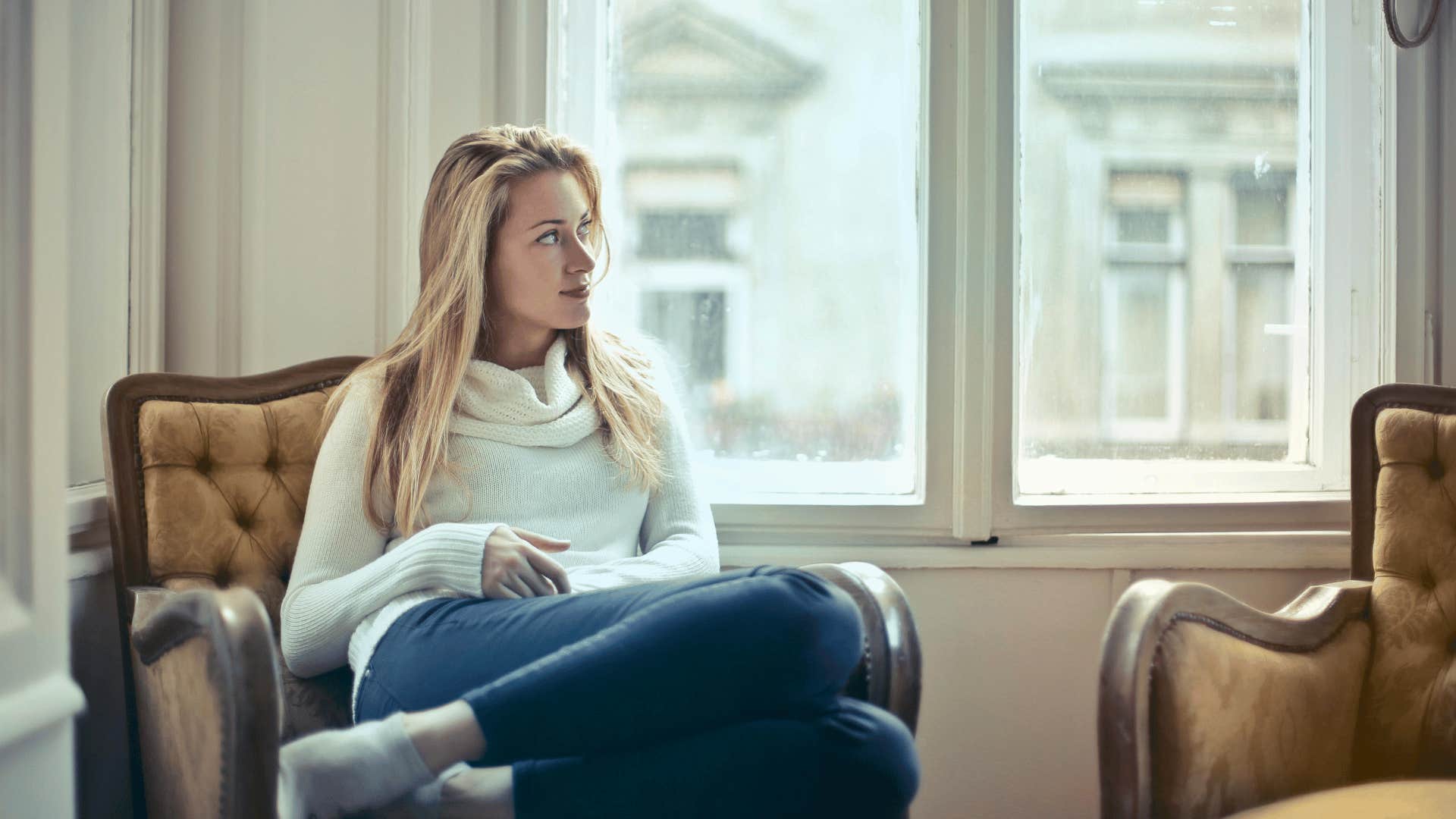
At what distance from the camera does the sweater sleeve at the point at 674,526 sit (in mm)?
1443

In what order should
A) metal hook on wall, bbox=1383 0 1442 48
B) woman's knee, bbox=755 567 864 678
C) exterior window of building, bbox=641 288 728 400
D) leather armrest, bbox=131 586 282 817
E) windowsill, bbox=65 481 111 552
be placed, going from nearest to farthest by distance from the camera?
leather armrest, bbox=131 586 282 817 < woman's knee, bbox=755 567 864 678 < windowsill, bbox=65 481 111 552 < metal hook on wall, bbox=1383 0 1442 48 < exterior window of building, bbox=641 288 728 400

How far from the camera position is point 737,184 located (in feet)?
6.32

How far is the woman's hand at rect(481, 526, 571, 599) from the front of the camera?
1.28 metres

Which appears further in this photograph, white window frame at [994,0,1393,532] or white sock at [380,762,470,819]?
white window frame at [994,0,1393,532]

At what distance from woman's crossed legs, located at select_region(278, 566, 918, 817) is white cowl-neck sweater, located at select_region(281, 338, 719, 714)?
285 millimetres

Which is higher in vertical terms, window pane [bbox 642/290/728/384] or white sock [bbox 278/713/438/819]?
window pane [bbox 642/290/728/384]

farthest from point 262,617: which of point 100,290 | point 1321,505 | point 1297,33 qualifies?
point 1297,33

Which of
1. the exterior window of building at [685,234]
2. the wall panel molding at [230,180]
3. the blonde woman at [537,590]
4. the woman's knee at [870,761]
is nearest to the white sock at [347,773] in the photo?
the blonde woman at [537,590]

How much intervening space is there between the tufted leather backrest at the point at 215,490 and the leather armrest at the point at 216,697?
0.23 meters

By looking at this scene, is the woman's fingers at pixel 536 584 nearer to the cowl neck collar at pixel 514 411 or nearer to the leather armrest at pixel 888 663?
the cowl neck collar at pixel 514 411

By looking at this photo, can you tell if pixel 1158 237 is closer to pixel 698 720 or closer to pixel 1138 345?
pixel 1138 345

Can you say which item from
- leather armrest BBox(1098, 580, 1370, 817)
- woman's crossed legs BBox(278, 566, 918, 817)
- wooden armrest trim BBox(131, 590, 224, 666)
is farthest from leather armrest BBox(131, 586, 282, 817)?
leather armrest BBox(1098, 580, 1370, 817)

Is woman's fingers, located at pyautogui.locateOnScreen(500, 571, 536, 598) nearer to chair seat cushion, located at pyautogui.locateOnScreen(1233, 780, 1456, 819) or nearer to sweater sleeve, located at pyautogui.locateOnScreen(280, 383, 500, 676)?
sweater sleeve, located at pyautogui.locateOnScreen(280, 383, 500, 676)

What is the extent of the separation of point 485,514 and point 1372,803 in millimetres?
1135
